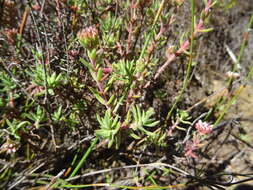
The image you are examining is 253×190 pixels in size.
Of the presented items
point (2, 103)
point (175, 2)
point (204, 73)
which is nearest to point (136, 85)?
point (175, 2)

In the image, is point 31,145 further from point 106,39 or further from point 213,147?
point 213,147

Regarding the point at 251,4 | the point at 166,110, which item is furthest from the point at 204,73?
the point at 251,4

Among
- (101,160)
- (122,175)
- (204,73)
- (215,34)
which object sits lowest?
(122,175)

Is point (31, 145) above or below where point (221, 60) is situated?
below

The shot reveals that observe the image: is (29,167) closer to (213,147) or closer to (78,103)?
(78,103)

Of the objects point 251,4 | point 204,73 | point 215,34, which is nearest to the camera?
point 204,73

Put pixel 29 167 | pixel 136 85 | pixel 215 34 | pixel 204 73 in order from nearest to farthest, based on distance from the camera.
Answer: pixel 136 85, pixel 29 167, pixel 204 73, pixel 215 34

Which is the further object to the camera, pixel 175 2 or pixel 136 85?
pixel 136 85
